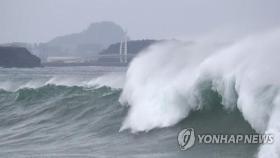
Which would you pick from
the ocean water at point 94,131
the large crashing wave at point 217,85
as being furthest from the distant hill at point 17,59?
the large crashing wave at point 217,85

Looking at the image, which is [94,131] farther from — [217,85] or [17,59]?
[17,59]

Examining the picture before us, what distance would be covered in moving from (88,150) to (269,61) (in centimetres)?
580

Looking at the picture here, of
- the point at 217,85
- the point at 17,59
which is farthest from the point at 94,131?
the point at 17,59

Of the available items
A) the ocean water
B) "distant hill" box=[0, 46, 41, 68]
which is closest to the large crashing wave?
the ocean water

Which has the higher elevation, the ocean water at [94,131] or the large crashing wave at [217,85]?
the large crashing wave at [217,85]

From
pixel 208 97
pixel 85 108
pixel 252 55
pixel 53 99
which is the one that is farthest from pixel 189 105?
pixel 53 99

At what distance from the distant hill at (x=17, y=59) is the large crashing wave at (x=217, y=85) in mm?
117742

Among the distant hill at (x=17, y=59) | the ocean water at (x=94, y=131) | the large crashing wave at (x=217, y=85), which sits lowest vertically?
the distant hill at (x=17, y=59)

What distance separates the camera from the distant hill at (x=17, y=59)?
450ft

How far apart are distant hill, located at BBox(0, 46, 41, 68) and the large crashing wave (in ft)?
386

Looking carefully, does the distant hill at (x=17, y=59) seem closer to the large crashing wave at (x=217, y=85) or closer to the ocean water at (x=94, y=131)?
the ocean water at (x=94, y=131)

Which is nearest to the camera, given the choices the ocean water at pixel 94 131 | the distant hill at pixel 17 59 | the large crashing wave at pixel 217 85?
the ocean water at pixel 94 131

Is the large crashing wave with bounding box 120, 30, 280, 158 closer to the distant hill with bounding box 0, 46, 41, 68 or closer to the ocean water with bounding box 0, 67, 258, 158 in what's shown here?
the ocean water with bounding box 0, 67, 258, 158

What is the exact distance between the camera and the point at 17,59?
138250mm
